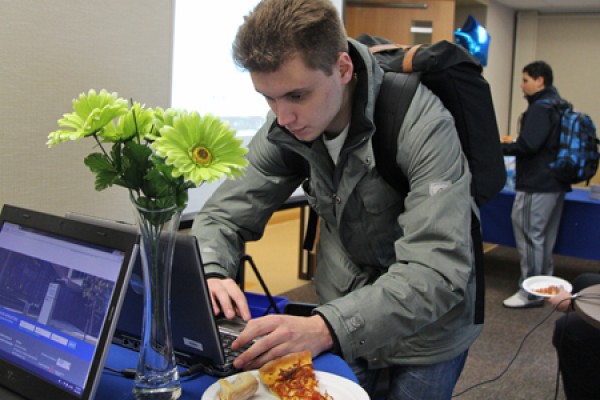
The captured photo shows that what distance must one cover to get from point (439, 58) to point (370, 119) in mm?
216

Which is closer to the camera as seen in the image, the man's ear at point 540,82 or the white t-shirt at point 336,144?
the white t-shirt at point 336,144

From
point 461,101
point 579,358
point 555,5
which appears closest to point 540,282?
point 579,358

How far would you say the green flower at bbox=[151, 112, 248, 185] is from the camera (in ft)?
2.74

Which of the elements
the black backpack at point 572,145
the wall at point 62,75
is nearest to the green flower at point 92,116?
the wall at point 62,75

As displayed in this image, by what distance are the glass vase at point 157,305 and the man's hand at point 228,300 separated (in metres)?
0.27

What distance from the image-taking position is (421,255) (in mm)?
1154

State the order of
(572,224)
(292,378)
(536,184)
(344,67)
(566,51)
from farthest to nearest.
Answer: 1. (566,51)
2. (572,224)
3. (536,184)
4. (344,67)
5. (292,378)

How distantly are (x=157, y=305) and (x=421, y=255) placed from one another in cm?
50

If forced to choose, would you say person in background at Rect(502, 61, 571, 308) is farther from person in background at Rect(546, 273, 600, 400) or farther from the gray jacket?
the gray jacket

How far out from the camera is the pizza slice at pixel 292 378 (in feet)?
3.13

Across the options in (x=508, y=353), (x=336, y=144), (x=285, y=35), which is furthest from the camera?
(x=508, y=353)

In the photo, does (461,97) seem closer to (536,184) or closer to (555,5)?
(536,184)

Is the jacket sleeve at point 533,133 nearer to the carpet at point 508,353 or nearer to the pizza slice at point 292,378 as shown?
the carpet at point 508,353

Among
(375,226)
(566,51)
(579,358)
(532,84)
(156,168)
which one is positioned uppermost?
(566,51)
